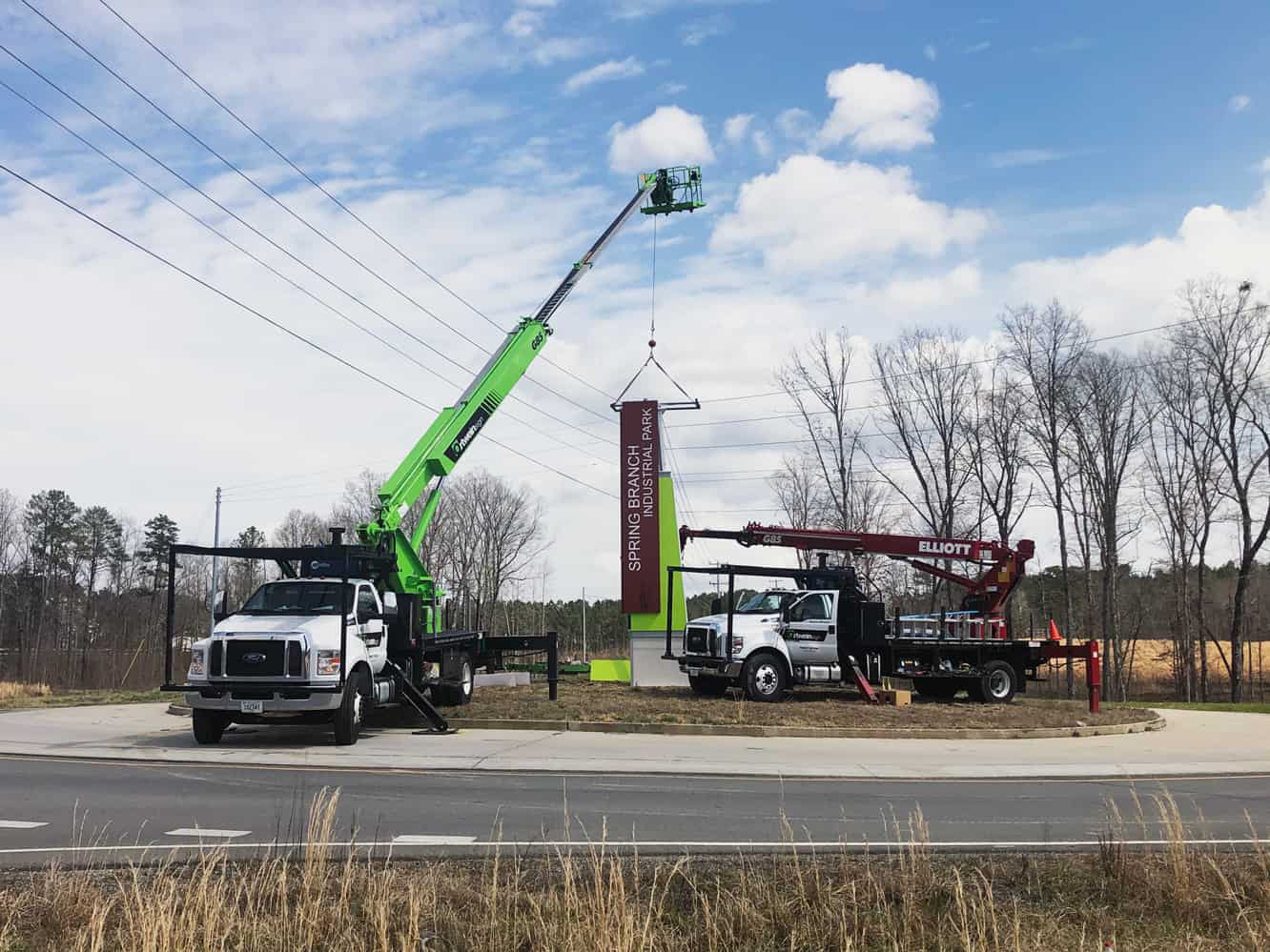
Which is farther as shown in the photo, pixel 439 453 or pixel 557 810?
pixel 439 453

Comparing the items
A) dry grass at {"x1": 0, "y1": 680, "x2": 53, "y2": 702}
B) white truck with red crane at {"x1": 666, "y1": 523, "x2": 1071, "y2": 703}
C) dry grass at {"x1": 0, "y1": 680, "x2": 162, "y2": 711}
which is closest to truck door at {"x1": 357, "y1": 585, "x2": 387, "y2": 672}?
white truck with red crane at {"x1": 666, "y1": 523, "x2": 1071, "y2": 703}

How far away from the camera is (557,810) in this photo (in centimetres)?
991

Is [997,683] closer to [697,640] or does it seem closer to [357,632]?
[697,640]

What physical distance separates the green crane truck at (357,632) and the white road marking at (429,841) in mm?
7390

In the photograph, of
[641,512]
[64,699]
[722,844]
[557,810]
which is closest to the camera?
[722,844]

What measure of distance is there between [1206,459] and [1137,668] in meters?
21.9

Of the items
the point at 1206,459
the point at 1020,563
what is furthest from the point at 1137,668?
the point at 1020,563

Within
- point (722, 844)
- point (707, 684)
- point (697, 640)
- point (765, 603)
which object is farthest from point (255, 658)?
point (765, 603)

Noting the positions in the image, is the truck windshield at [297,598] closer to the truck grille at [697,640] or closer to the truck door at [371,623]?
the truck door at [371,623]

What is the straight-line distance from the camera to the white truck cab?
50.2ft

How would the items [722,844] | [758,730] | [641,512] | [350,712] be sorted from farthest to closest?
[641,512] < [758,730] < [350,712] < [722,844]

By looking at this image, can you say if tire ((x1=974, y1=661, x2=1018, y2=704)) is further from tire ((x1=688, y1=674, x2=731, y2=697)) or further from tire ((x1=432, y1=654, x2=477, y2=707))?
tire ((x1=432, y1=654, x2=477, y2=707))

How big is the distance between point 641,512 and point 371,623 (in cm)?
1237

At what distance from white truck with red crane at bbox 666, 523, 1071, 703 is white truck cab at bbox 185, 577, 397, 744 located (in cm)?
837
